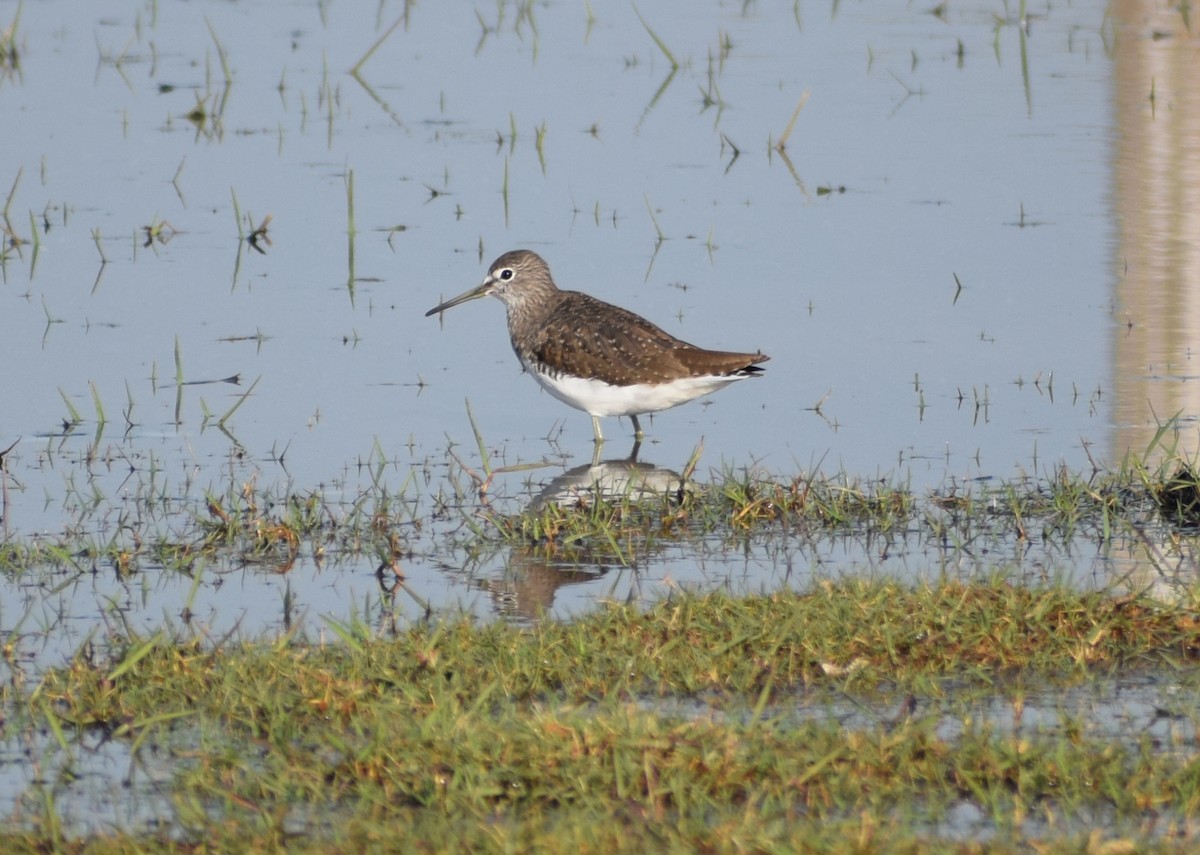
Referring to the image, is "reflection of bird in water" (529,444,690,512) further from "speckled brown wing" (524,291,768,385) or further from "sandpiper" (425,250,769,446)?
"speckled brown wing" (524,291,768,385)

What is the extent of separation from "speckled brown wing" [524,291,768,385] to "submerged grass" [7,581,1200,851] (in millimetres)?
2692

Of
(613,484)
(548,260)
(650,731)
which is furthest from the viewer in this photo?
(548,260)

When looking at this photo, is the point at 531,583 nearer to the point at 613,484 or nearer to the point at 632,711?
the point at 613,484

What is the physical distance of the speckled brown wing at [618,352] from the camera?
29.2 feet

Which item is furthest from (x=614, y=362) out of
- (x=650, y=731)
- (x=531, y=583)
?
(x=650, y=731)

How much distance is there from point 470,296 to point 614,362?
166 cm

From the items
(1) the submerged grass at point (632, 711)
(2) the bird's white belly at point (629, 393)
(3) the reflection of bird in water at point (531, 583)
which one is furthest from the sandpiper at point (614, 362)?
(3) the reflection of bird in water at point (531, 583)

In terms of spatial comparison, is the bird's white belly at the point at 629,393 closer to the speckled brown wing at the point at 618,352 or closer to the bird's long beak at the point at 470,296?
the speckled brown wing at the point at 618,352

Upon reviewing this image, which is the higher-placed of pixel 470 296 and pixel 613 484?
pixel 470 296

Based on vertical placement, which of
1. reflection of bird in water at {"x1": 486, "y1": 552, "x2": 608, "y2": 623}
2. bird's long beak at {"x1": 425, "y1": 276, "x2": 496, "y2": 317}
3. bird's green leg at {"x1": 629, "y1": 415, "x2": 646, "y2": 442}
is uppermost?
bird's long beak at {"x1": 425, "y1": 276, "x2": 496, "y2": 317}

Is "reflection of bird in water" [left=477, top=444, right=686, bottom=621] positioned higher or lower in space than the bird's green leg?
lower

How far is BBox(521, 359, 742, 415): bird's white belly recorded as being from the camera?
29.4 feet

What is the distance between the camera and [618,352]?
9070 mm

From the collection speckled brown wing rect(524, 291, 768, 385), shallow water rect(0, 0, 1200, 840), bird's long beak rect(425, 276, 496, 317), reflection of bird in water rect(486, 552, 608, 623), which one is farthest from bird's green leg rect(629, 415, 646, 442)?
reflection of bird in water rect(486, 552, 608, 623)
